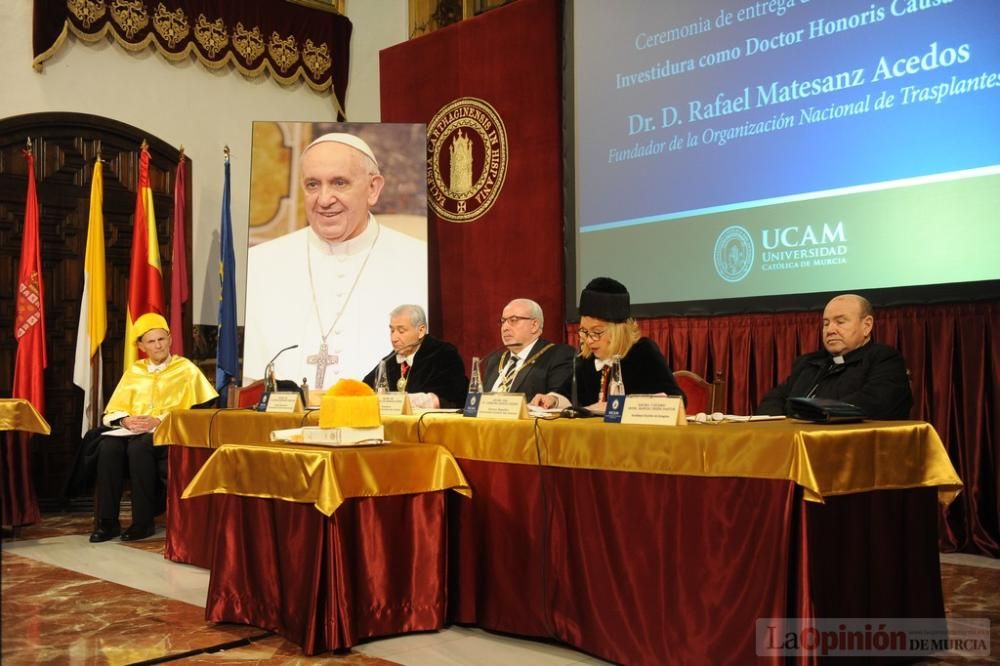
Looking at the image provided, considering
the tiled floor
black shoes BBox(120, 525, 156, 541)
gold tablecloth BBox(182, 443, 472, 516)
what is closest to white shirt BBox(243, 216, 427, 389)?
black shoes BBox(120, 525, 156, 541)

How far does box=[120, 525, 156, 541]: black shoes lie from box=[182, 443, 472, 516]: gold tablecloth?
Result: 2.42 metres

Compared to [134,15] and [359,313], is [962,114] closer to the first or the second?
[359,313]

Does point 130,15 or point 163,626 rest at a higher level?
point 130,15

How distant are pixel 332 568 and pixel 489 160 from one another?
4.55 m

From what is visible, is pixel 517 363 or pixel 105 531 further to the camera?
pixel 105 531

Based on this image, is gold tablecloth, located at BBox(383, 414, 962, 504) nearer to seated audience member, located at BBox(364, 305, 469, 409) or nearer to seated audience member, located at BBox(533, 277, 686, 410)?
seated audience member, located at BBox(533, 277, 686, 410)

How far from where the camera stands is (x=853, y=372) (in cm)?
381

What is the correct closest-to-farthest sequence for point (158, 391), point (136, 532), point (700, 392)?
point (700, 392) < point (136, 532) < point (158, 391)

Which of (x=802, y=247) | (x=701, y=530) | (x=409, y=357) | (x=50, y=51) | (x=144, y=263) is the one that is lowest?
(x=701, y=530)

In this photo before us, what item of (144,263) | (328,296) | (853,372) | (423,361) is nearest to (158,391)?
(328,296)

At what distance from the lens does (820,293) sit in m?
5.00

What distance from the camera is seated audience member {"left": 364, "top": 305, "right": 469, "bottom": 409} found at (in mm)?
4875

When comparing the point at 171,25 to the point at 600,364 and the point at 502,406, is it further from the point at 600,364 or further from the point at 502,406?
the point at 502,406

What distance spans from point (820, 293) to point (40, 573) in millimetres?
3907
